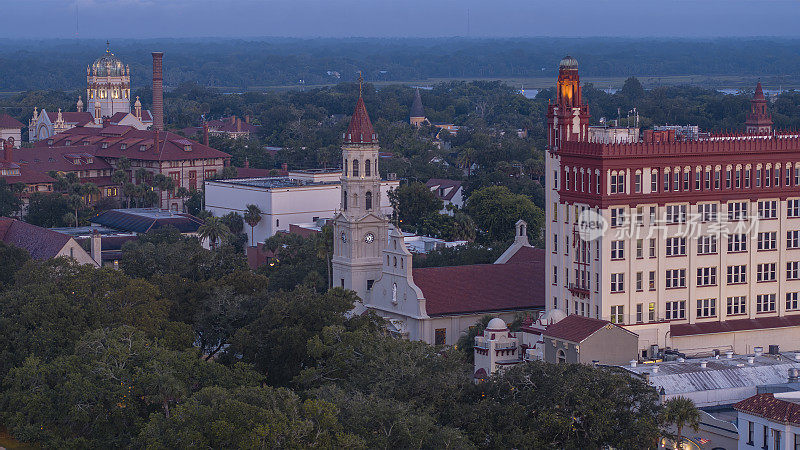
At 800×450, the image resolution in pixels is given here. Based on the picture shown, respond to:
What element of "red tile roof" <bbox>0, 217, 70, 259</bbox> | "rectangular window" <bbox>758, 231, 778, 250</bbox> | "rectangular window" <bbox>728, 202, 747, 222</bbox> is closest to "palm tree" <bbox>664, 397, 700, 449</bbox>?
"rectangular window" <bbox>728, 202, 747, 222</bbox>

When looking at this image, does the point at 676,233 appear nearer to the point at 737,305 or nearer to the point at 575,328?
the point at 737,305

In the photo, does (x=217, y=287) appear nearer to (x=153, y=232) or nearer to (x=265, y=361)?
(x=265, y=361)

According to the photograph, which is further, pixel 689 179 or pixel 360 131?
pixel 360 131

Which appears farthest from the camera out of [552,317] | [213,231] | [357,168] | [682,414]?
[213,231]

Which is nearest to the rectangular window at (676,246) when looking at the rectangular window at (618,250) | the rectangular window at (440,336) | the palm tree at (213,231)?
the rectangular window at (618,250)

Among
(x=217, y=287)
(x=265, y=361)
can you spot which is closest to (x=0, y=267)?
(x=217, y=287)

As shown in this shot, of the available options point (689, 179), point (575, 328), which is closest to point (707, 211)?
point (689, 179)
